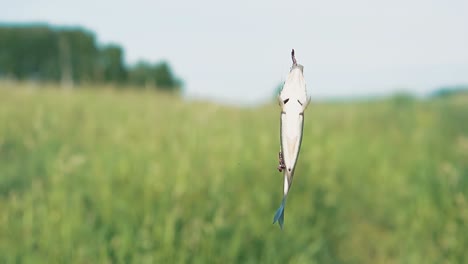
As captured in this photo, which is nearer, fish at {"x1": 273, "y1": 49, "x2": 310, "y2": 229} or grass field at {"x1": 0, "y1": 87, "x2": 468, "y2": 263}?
fish at {"x1": 273, "y1": 49, "x2": 310, "y2": 229}

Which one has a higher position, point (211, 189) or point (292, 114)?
point (292, 114)

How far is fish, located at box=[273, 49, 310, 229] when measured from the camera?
222mm

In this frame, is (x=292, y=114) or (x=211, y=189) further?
(x=211, y=189)

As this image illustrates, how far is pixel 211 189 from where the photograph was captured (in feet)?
12.0

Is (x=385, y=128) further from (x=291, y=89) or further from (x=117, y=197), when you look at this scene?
(x=291, y=89)

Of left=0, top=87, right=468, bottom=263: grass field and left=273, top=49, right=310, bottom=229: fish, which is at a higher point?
left=273, top=49, right=310, bottom=229: fish

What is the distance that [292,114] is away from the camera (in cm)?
22

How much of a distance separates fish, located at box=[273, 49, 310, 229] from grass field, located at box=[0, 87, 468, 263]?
1.68 m

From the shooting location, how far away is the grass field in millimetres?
3023

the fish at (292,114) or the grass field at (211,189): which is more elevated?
the fish at (292,114)

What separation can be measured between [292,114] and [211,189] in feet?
11.3

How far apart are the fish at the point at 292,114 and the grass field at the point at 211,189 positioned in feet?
5.51

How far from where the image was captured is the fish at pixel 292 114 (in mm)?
222

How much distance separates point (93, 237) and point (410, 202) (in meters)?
3.21
